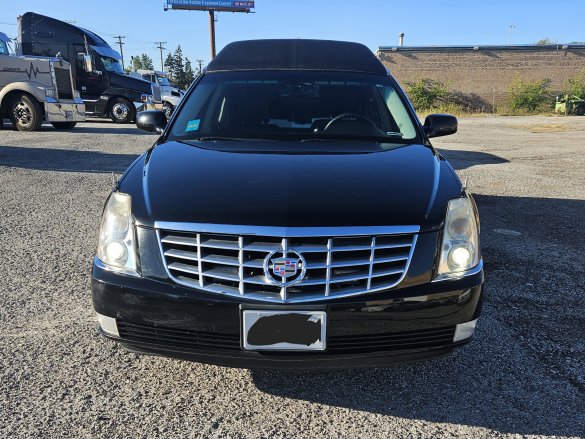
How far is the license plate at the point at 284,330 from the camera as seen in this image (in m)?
1.90

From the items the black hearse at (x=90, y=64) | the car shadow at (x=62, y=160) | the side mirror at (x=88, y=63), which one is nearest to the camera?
the car shadow at (x=62, y=160)

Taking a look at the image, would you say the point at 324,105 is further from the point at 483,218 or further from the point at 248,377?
the point at 483,218

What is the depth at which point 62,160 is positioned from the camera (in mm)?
9133

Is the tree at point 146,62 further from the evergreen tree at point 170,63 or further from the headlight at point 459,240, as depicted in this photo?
the headlight at point 459,240

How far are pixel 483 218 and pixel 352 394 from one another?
3788 millimetres

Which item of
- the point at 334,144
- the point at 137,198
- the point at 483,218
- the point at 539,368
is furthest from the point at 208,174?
the point at 483,218

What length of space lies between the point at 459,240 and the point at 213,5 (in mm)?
50387

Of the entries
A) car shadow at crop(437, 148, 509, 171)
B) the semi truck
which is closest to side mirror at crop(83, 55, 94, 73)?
the semi truck

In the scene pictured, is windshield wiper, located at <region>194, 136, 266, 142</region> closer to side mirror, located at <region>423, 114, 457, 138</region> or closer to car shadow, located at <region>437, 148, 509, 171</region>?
side mirror, located at <region>423, 114, 457, 138</region>

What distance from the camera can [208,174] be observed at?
237 centimetres

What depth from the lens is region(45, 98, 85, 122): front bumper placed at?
13608mm

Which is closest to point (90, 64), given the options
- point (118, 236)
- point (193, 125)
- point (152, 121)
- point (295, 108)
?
point (152, 121)

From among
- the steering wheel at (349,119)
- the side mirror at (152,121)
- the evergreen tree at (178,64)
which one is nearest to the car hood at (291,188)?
the steering wheel at (349,119)

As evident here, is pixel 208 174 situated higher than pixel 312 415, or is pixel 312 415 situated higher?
pixel 208 174
